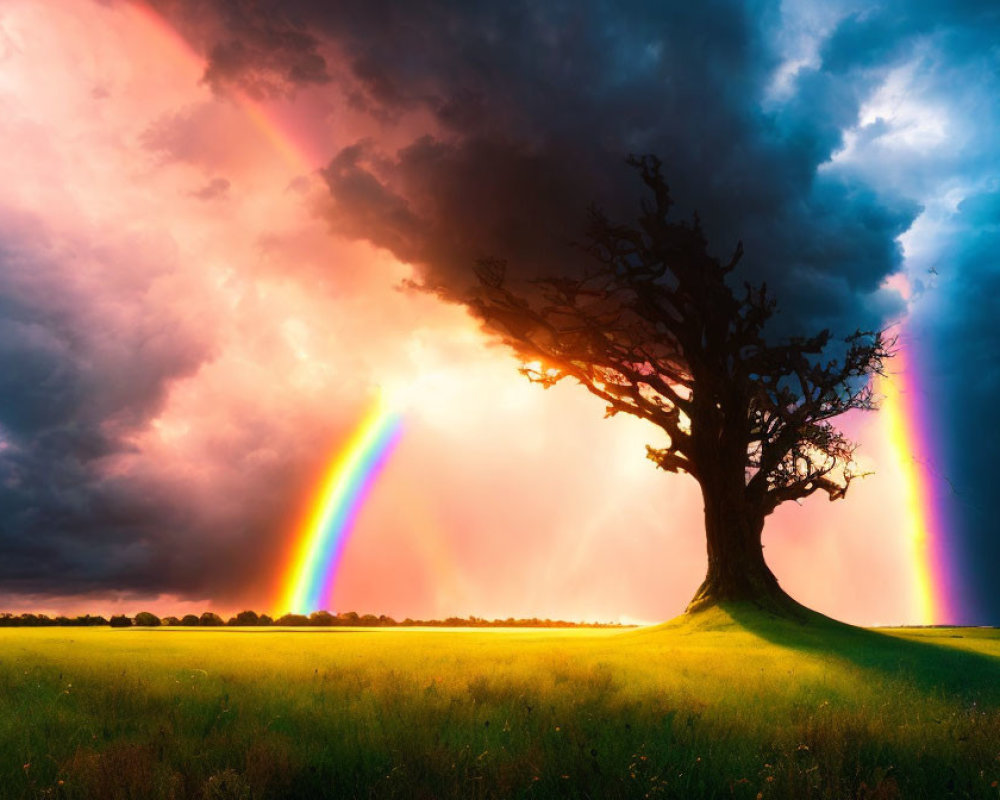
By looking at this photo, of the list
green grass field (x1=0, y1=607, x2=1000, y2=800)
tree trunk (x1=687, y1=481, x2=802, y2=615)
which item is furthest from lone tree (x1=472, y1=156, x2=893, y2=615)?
green grass field (x1=0, y1=607, x2=1000, y2=800)

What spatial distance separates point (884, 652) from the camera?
87.4 feet

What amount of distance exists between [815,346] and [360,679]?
34311 mm

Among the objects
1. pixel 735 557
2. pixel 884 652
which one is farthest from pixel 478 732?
pixel 735 557

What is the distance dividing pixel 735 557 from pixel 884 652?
1191 cm

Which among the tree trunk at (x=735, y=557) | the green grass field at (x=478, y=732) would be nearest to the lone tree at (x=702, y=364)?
the tree trunk at (x=735, y=557)

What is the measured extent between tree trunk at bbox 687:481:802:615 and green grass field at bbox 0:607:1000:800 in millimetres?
→ 21598

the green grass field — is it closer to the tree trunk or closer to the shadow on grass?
the shadow on grass

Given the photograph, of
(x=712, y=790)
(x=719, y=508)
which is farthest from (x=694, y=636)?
(x=712, y=790)

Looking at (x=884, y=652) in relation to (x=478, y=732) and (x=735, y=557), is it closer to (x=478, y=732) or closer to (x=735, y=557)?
(x=735, y=557)

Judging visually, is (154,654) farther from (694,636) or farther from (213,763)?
(694,636)

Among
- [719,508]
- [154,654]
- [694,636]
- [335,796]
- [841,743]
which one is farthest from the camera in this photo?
[719,508]

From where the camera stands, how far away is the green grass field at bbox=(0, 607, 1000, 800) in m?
6.40

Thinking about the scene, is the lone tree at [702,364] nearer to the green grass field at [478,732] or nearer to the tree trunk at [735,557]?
the tree trunk at [735,557]

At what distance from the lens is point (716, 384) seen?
131ft
